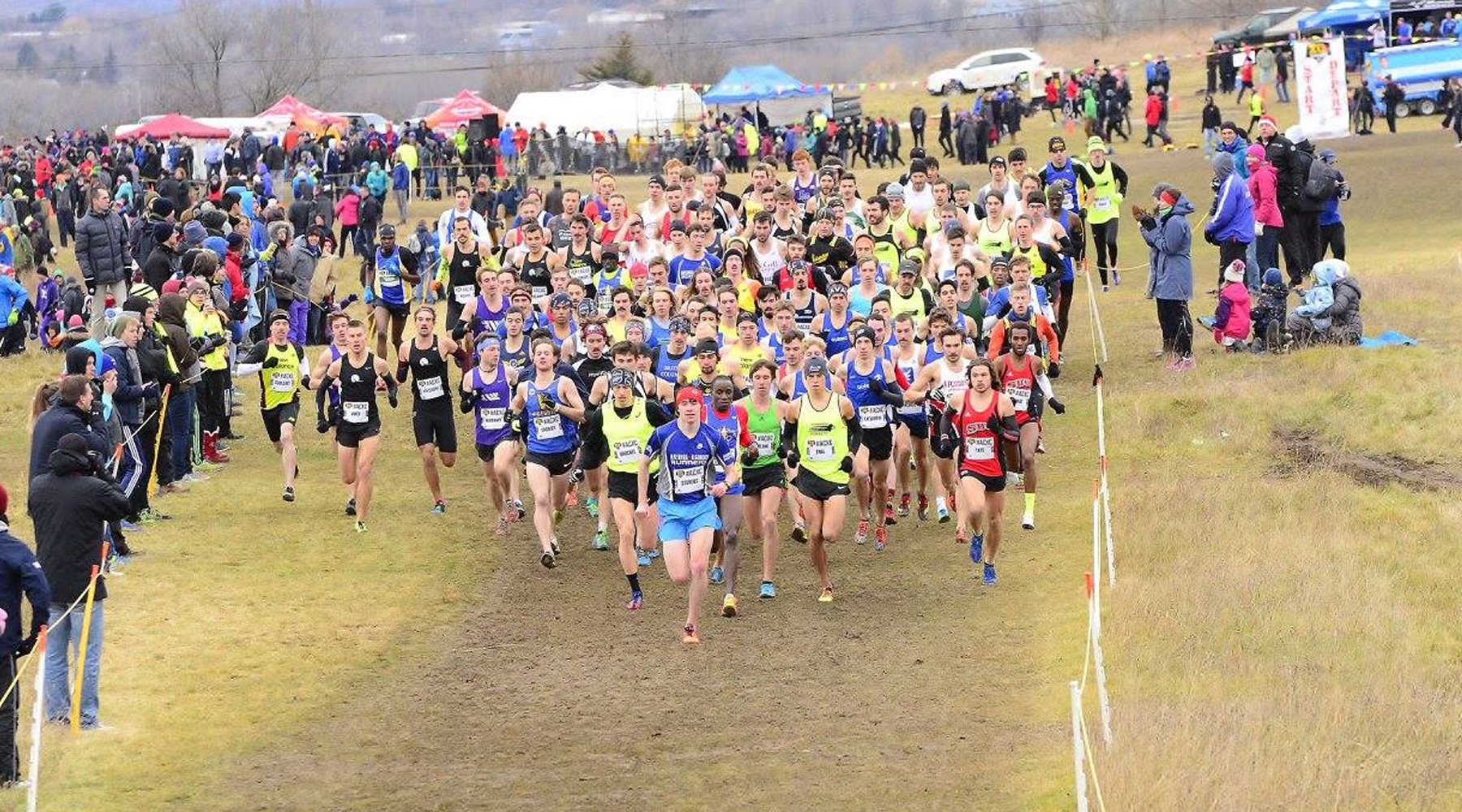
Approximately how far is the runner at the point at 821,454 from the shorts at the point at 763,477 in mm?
166

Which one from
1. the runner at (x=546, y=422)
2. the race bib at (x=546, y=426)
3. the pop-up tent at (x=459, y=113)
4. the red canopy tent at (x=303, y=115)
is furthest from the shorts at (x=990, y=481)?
the red canopy tent at (x=303, y=115)

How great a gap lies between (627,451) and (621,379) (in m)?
0.63

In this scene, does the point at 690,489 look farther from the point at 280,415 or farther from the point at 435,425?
the point at 280,415

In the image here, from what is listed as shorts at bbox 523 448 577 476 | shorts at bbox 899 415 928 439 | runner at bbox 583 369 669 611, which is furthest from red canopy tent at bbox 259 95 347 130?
runner at bbox 583 369 669 611

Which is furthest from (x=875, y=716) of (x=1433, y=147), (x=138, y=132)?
(x=138, y=132)

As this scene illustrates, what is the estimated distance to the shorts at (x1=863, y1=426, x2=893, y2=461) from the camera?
16.4 metres

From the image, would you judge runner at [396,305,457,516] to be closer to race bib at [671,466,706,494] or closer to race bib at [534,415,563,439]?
race bib at [534,415,563,439]

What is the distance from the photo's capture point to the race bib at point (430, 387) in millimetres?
17703

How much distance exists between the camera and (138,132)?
53.8 meters

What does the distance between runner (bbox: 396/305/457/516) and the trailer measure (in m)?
35.7

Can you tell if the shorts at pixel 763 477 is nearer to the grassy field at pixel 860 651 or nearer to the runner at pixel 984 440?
the grassy field at pixel 860 651

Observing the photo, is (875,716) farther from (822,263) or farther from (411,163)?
(411,163)

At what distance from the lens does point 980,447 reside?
15.2 m

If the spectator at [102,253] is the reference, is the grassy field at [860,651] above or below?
below
